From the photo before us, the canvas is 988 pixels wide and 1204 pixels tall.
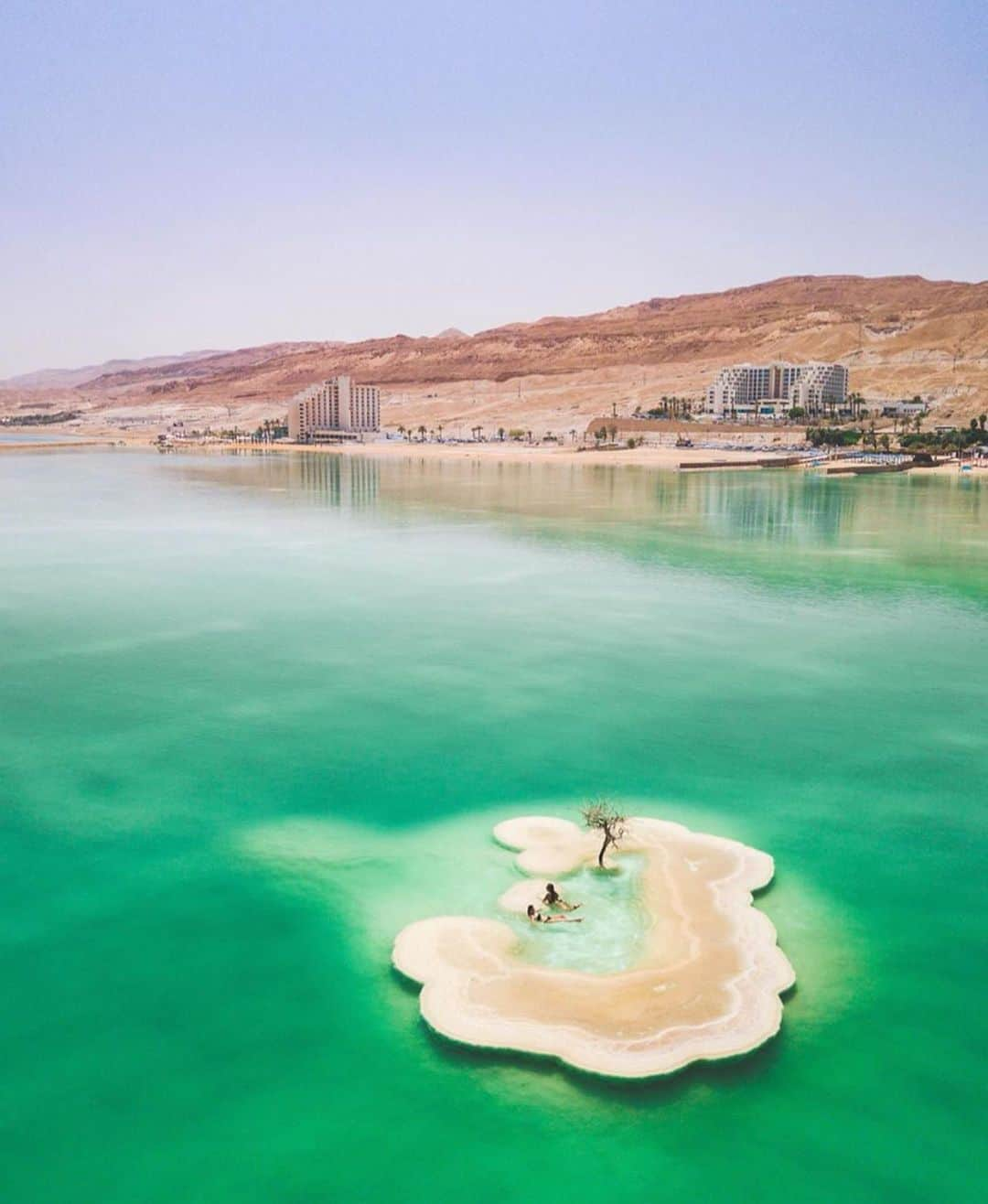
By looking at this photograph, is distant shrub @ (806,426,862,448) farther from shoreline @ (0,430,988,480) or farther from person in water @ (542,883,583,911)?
person in water @ (542,883,583,911)

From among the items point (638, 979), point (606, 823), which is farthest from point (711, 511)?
point (638, 979)

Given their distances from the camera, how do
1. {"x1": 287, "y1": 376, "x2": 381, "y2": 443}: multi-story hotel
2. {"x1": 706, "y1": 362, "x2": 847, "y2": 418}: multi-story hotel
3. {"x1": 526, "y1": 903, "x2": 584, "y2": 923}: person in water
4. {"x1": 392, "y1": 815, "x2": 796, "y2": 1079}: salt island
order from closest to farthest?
1. {"x1": 392, "y1": 815, "x2": 796, "y2": 1079}: salt island
2. {"x1": 526, "y1": 903, "x2": 584, "y2": 923}: person in water
3. {"x1": 706, "y1": 362, "x2": 847, "y2": 418}: multi-story hotel
4. {"x1": 287, "y1": 376, "x2": 381, "y2": 443}: multi-story hotel

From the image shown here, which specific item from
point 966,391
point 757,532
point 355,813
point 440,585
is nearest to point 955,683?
point 355,813

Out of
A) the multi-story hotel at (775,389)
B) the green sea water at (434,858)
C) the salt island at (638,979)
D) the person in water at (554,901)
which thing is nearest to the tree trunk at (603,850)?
the salt island at (638,979)

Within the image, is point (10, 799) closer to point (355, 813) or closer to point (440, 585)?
point (355, 813)

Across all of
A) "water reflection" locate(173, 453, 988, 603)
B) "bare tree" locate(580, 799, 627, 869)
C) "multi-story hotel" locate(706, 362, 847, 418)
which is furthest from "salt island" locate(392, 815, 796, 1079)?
"multi-story hotel" locate(706, 362, 847, 418)

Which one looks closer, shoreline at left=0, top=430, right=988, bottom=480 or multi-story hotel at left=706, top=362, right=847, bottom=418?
shoreline at left=0, top=430, right=988, bottom=480
